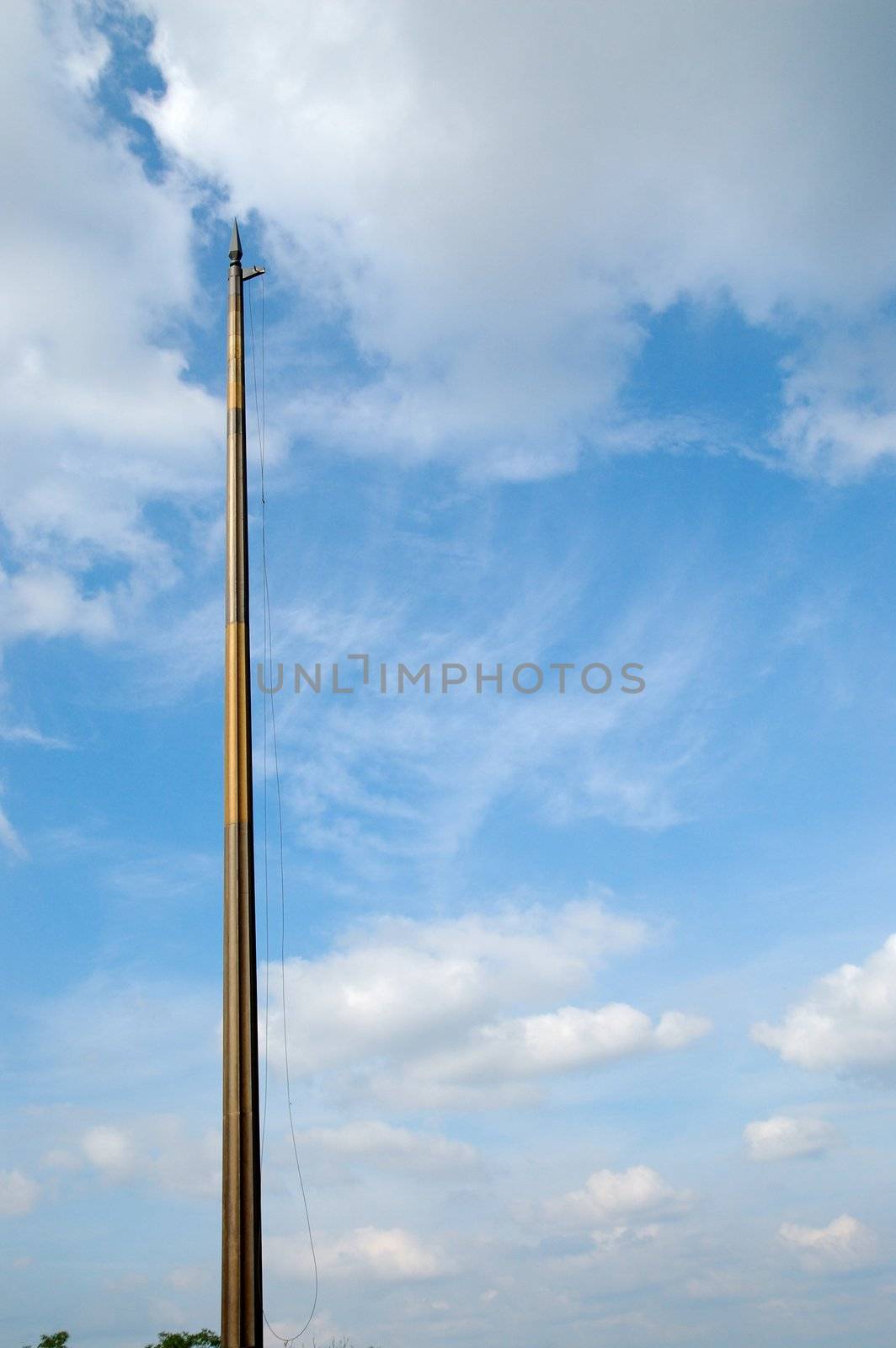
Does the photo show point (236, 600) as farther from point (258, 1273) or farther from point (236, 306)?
point (258, 1273)

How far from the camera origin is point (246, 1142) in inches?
521

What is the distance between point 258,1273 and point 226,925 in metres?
3.64

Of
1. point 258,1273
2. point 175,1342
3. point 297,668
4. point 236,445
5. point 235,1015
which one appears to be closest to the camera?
point 258,1273

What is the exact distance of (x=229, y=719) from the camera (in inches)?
587

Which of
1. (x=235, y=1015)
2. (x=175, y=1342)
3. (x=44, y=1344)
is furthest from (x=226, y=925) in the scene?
(x=175, y=1342)

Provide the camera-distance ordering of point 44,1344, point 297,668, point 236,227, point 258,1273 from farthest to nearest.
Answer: point 44,1344 < point 297,668 < point 236,227 < point 258,1273

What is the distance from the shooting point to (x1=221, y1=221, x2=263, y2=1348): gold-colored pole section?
12.7 meters

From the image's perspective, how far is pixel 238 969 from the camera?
547 inches

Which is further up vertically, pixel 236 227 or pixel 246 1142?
pixel 236 227

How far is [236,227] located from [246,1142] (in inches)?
497

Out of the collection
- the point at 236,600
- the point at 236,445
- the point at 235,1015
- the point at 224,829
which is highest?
the point at 236,445

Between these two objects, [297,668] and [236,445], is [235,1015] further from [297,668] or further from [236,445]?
[297,668]

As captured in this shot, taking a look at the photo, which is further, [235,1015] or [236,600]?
[236,600]

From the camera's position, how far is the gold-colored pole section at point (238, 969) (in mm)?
12703
